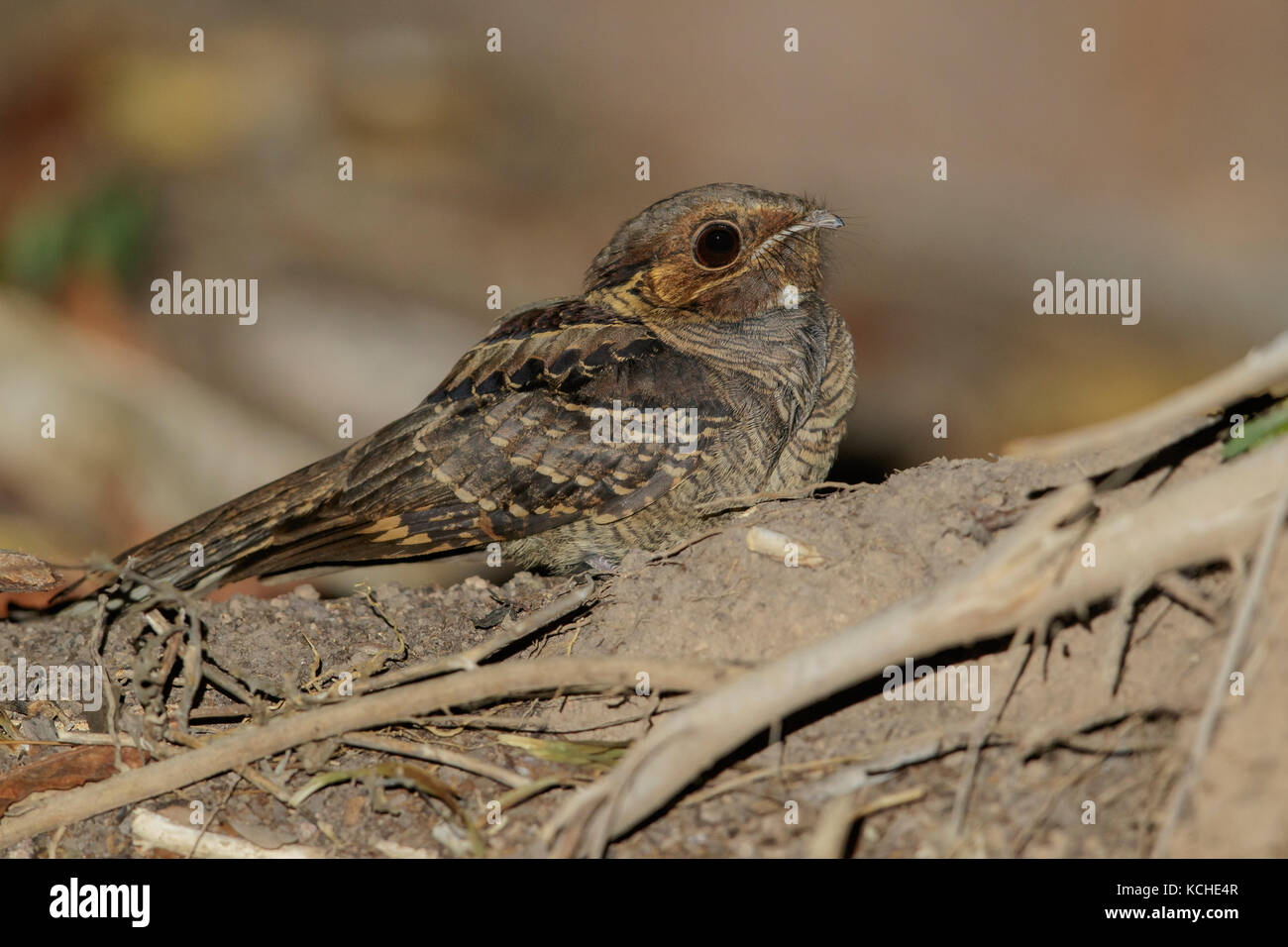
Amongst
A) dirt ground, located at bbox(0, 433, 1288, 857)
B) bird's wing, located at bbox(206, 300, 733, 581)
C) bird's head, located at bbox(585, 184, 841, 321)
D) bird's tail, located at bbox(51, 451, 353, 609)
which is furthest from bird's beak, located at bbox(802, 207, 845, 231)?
bird's tail, located at bbox(51, 451, 353, 609)

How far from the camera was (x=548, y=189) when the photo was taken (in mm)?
6301

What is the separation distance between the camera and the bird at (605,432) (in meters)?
3.22

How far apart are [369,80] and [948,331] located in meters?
3.96

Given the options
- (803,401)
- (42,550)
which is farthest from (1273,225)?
(42,550)

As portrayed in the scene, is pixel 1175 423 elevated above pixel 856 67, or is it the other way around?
pixel 856 67

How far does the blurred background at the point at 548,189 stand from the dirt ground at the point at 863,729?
3.12m

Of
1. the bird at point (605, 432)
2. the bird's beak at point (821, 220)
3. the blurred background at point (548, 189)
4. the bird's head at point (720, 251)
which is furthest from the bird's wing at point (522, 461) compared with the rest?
the blurred background at point (548, 189)

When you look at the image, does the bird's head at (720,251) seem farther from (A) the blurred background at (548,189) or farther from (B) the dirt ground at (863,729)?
(A) the blurred background at (548,189)

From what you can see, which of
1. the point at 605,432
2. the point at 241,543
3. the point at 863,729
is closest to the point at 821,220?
the point at 605,432

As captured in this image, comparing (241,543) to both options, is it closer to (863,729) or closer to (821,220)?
(863,729)

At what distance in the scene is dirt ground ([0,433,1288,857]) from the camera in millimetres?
1791

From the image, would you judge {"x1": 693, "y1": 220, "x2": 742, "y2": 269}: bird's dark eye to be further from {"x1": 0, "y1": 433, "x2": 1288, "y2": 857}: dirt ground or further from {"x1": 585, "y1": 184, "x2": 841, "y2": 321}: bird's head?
{"x1": 0, "y1": 433, "x2": 1288, "y2": 857}: dirt ground

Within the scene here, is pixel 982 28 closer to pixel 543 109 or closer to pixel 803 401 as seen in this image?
pixel 543 109

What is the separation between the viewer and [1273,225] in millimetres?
5961
